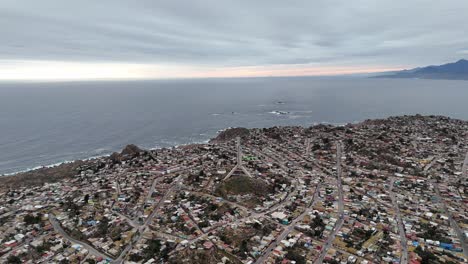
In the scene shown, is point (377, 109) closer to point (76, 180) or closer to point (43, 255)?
point (76, 180)

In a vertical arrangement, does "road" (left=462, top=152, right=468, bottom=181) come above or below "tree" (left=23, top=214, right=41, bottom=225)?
above

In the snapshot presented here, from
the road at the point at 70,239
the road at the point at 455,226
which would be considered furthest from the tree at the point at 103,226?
the road at the point at 455,226

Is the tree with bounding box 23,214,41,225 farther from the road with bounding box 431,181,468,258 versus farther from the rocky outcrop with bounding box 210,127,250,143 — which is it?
the rocky outcrop with bounding box 210,127,250,143

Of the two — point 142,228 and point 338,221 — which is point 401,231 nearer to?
point 338,221

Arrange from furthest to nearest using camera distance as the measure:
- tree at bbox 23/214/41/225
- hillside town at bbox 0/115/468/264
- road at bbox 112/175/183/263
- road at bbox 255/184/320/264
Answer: tree at bbox 23/214/41/225, hillside town at bbox 0/115/468/264, road at bbox 112/175/183/263, road at bbox 255/184/320/264

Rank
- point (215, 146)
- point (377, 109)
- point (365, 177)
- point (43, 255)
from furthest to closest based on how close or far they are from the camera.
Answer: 1. point (377, 109)
2. point (215, 146)
3. point (365, 177)
4. point (43, 255)

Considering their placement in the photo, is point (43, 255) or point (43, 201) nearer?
point (43, 255)

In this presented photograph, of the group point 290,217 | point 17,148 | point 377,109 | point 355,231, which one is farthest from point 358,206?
point 377,109

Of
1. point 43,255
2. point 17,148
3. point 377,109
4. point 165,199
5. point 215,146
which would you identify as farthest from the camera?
point 377,109

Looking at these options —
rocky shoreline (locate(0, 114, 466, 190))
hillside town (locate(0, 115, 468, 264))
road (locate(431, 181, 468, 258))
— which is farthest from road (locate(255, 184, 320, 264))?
rocky shoreline (locate(0, 114, 466, 190))
